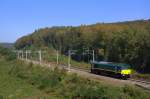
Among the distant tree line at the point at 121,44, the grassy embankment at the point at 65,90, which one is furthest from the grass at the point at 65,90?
the distant tree line at the point at 121,44

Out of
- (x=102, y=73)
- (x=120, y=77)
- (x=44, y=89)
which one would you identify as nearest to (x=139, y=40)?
(x=102, y=73)

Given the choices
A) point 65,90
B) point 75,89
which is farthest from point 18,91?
point 75,89

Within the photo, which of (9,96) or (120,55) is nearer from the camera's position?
(9,96)

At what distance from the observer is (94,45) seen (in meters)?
102

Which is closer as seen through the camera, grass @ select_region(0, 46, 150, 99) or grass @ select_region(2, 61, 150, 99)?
grass @ select_region(2, 61, 150, 99)

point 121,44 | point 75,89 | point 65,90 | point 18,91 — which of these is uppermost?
point 121,44

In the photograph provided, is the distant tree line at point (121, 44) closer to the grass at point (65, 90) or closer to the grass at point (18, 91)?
the grass at point (65, 90)

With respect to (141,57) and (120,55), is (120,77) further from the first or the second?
(120,55)

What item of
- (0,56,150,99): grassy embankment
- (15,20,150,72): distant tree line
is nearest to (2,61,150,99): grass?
(0,56,150,99): grassy embankment

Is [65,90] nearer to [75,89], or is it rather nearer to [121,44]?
[75,89]

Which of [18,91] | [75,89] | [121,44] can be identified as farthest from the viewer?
[121,44]

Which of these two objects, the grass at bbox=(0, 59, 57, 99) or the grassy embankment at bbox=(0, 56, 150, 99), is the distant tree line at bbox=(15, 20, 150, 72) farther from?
the grass at bbox=(0, 59, 57, 99)

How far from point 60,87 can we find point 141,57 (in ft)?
94.3

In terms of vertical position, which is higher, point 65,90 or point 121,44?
point 121,44
